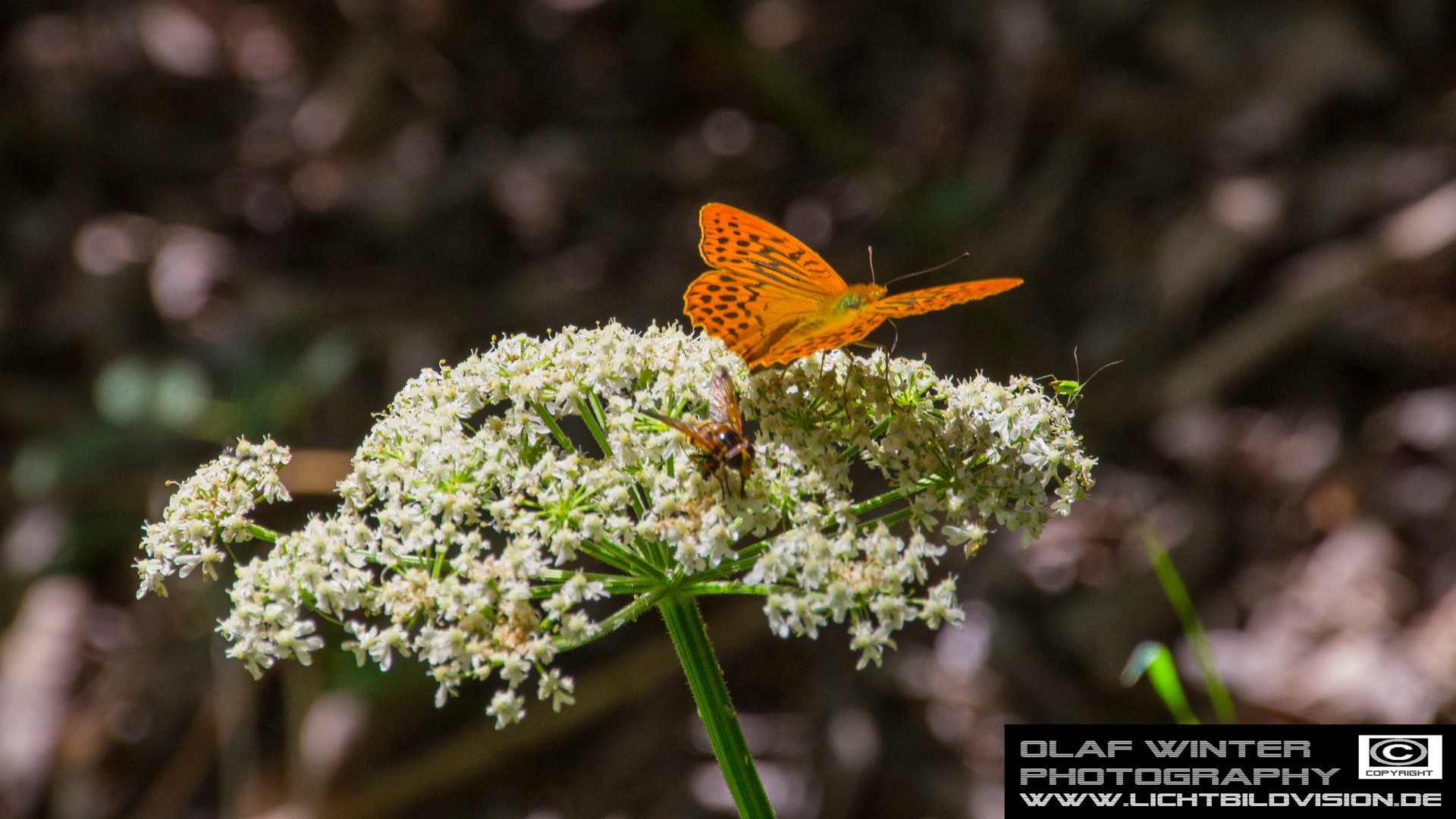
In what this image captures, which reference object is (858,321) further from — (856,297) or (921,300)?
(856,297)

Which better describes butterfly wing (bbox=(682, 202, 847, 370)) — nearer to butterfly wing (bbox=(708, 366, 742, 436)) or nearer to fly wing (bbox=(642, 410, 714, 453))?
butterfly wing (bbox=(708, 366, 742, 436))

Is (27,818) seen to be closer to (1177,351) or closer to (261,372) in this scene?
(261,372)

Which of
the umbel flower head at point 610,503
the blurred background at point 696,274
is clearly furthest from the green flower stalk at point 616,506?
the blurred background at point 696,274

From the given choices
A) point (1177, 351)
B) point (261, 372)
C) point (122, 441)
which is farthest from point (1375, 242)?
point (122, 441)

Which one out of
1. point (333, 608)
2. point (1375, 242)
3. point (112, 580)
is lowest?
point (333, 608)

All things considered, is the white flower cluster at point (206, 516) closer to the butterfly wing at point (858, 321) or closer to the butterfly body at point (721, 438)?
the butterfly body at point (721, 438)

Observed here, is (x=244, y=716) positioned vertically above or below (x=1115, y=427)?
below

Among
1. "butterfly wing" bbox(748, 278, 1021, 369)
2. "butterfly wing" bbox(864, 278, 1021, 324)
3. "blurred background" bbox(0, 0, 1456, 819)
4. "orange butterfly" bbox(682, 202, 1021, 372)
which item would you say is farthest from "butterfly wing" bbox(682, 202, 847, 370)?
"blurred background" bbox(0, 0, 1456, 819)
